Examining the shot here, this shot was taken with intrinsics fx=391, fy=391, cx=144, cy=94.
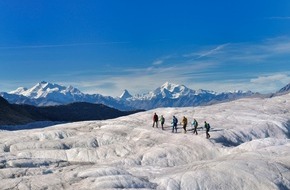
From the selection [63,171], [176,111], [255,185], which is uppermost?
[176,111]

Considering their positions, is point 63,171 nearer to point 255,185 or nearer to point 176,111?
point 255,185

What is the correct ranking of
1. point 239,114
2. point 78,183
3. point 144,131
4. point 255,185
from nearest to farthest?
point 78,183, point 255,185, point 144,131, point 239,114

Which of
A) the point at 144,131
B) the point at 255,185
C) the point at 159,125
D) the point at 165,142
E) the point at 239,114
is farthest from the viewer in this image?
the point at 239,114

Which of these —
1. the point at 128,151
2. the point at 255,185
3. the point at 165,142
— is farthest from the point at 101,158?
the point at 255,185

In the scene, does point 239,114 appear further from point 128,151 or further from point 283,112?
point 128,151

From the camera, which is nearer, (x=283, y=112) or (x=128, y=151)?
(x=128, y=151)

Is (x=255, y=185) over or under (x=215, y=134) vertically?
under
